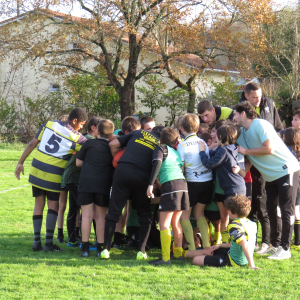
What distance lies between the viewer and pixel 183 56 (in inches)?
722

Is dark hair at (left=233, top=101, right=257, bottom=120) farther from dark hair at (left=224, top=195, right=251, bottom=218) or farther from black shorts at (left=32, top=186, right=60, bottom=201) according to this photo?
black shorts at (left=32, top=186, right=60, bottom=201)

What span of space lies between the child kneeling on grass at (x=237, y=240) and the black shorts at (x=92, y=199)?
1409 millimetres

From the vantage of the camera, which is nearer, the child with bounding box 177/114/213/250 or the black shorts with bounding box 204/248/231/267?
the black shorts with bounding box 204/248/231/267

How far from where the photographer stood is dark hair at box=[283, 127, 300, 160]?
5633mm

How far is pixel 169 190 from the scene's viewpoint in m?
4.68

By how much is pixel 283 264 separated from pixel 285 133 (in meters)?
2.09

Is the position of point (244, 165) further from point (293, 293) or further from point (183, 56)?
point (183, 56)

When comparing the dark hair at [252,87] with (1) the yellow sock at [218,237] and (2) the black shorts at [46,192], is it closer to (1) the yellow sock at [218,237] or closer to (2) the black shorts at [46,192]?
(1) the yellow sock at [218,237]

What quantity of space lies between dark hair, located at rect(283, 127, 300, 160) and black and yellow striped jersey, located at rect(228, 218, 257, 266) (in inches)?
69.7

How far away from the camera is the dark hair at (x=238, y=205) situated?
438 cm

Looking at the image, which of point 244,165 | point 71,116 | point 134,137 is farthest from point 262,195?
point 71,116

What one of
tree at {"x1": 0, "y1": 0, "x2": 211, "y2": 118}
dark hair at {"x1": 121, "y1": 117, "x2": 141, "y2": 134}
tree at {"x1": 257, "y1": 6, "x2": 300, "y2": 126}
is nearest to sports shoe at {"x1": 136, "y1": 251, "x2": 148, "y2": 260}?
dark hair at {"x1": 121, "y1": 117, "x2": 141, "y2": 134}

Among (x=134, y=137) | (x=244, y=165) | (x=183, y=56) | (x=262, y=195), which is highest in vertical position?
(x=183, y=56)

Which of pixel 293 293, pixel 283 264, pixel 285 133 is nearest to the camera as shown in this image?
pixel 293 293
